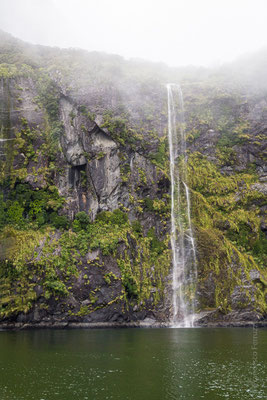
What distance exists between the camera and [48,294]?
37125 mm

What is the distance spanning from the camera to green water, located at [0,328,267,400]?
1498cm

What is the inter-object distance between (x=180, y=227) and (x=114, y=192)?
10.2m

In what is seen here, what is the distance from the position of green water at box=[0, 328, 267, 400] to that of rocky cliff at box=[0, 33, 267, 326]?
11264 millimetres

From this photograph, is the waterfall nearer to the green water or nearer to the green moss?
the green moss

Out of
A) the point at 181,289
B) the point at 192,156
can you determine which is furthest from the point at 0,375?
the point at 192,156

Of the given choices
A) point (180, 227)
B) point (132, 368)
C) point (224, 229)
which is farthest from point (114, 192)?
point (132, 368)

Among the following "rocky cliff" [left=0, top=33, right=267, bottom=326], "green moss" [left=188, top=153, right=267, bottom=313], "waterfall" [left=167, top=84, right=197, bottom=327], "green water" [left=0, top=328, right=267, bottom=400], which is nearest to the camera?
"green water" [left=0, top=328, right=267, bottom=400]

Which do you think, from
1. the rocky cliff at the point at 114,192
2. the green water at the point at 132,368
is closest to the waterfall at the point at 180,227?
the rocky cliff at the point at 114,192

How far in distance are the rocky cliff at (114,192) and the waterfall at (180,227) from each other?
95 centimetres

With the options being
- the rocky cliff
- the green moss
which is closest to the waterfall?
the rocky cliff

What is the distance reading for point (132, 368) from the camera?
62.1ft

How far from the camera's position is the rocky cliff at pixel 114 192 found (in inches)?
1567

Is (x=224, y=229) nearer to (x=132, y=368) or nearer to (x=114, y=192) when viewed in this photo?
(x=114, y=192)

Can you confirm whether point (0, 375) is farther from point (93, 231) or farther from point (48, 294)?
point (93, 231)
